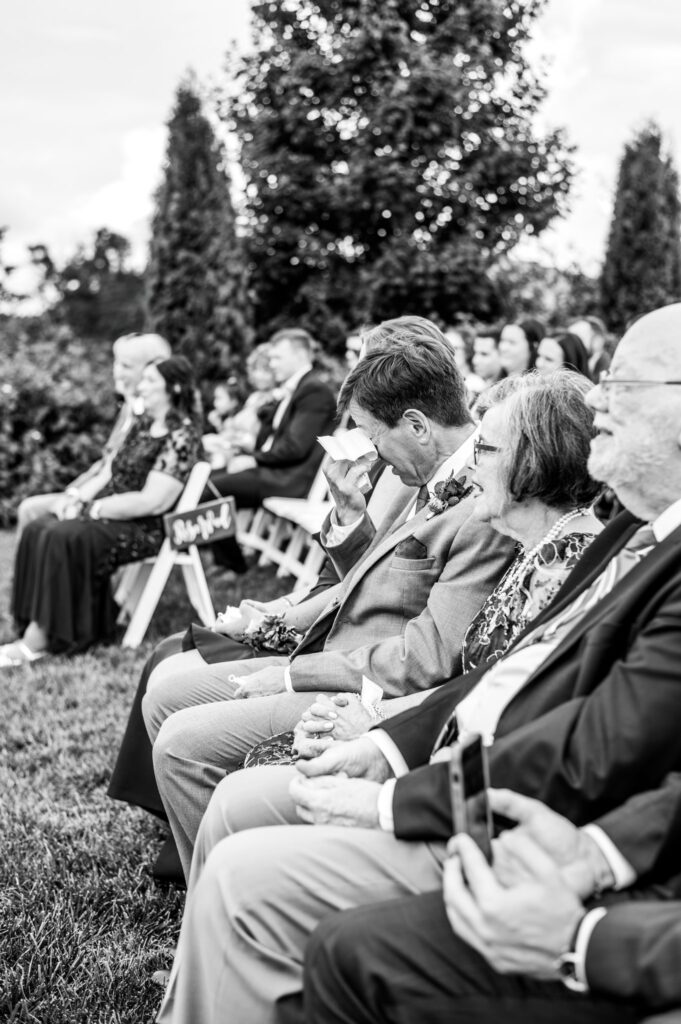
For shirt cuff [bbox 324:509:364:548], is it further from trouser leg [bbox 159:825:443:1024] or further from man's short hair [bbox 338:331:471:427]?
trouser leg [bbox 159:825:443:1024]

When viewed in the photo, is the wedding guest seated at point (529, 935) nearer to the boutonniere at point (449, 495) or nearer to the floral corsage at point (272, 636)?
the boutonniere at point (449, 495)

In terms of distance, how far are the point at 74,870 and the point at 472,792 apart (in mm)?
2019

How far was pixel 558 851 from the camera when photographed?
158 centimetres

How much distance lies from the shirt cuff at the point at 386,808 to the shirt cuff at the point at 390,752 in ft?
0.73

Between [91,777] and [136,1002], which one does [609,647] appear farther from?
[91,777]

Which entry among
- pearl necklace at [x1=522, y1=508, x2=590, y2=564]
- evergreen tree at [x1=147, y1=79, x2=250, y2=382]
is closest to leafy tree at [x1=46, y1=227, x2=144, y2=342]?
evergreen tree at [x1=147, y1=79, x2=250, y2=382]

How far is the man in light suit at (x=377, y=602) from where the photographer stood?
269 cm

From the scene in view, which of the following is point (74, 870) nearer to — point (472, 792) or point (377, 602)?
point (377, 602)

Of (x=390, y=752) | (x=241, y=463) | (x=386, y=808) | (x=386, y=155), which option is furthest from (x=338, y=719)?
(x=386, y=155)

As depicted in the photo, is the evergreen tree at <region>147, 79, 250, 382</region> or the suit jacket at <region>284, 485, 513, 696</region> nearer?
the suit jacket at <region>284, 485, 513, 696</region>

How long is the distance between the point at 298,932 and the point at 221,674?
4.79 ft

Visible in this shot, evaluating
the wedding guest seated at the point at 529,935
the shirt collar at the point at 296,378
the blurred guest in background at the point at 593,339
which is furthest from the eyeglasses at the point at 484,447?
the blurred guest in background at the point at 593,339

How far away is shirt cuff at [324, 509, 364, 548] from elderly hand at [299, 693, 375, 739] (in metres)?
0.78

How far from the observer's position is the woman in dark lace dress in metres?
5.77
